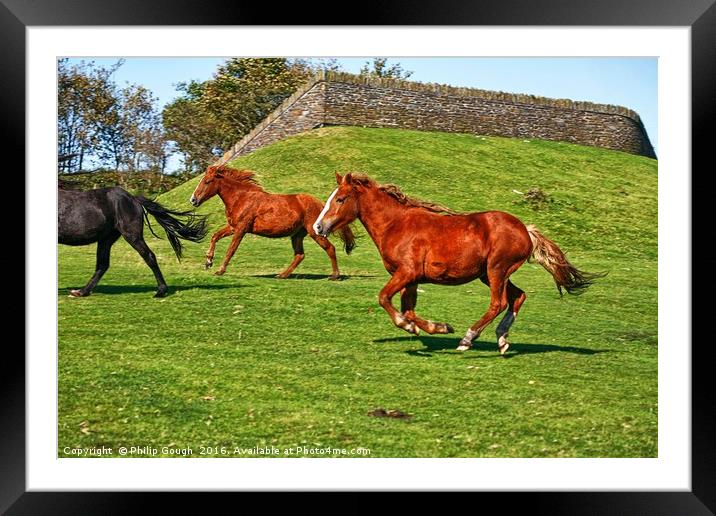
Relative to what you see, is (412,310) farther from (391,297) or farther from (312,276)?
(312,276)

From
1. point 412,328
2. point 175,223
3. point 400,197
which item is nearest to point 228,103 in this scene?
point 175,223

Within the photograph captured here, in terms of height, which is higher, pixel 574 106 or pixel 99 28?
pixel 574 106

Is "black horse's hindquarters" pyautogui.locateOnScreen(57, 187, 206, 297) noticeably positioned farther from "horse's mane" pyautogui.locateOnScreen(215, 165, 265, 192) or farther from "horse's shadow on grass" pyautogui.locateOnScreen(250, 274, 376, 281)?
"horse's shadow on grass" pyautogui.locateOnScreen(250, 274, 376, 281)

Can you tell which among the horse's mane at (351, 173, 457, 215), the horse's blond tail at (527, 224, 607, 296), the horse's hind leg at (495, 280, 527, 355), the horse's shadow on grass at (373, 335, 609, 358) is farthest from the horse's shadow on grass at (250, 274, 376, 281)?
the horse's blond tail at (527, 224, 607, 296)

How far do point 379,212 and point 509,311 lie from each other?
2304 mm

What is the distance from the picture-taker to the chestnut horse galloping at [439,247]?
13508 mm

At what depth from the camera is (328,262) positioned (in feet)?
60.0

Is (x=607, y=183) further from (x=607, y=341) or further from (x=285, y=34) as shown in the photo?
(x=285, y=34)

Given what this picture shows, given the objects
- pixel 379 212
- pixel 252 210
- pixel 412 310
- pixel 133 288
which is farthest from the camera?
pixel 252 210

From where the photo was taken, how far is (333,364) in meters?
14.0

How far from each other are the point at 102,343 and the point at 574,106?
21850mm

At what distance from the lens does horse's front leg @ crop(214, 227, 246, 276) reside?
1772cm
